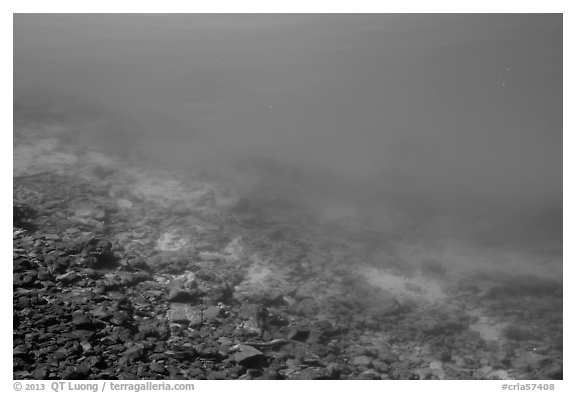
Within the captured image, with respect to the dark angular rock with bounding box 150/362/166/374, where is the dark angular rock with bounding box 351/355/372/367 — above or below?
above

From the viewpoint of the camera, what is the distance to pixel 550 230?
52.2 feet

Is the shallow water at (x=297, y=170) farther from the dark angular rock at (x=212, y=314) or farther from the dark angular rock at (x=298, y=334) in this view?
the dark angular rock at (x=212, y=314)

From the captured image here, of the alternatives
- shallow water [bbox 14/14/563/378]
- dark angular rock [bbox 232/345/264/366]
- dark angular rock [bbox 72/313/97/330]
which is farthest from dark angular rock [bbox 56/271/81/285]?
dark angular rock [bbox 232/345/264/366]

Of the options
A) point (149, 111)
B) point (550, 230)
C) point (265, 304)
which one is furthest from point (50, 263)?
point (149, 111)

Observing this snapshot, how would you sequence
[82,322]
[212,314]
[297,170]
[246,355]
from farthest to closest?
[297,170] < [212,314] < [246,355] < [82,322]

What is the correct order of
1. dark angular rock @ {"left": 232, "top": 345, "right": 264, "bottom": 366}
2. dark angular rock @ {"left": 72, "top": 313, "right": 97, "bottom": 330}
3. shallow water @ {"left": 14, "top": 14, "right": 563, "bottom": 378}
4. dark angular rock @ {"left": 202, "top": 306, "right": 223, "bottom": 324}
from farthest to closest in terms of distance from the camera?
shallow water @ {"left": 14, "top": 14, "right": 563, "bottom": 378}
dark angular rock @ {"left": 202, "top": 306, "right": 223, "bottom": 324}
dark angular rock @ {"left": 232, "top": 345, "right": 264, "bottom": 366}
dark angular rock @ {"left": 72, "top": 313, "right": 97, "bottom": 330}

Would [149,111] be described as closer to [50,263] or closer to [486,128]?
[50,263]

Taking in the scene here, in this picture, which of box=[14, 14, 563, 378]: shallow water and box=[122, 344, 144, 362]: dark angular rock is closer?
box=[122, 344, 144, 362]: dark angular rock

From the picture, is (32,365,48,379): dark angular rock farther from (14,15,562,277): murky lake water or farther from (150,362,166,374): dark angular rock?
(14,15,562,277): murky lake water

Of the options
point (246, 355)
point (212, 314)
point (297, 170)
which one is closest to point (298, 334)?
point (246, 355)

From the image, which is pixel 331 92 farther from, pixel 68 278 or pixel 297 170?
pixel 68 278

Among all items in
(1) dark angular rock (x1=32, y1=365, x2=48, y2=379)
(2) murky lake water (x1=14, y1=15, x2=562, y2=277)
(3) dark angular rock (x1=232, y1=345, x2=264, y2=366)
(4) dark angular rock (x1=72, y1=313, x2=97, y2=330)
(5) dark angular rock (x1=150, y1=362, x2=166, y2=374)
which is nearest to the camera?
(1) dark angular rock (x1=32, y1=365, x2=48, y2=379)

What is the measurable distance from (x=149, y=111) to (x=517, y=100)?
70.4 meters

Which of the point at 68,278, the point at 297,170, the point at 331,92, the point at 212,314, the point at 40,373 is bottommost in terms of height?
the point at 40,373
